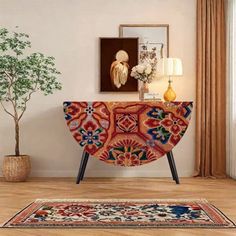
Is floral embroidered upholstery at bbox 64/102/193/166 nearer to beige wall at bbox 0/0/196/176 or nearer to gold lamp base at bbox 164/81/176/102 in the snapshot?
gold lamp base at bbox 164/81/176/102

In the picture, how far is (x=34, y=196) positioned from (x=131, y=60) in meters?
1.99

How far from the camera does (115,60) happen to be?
5.42 metres

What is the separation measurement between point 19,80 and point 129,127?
3.92ft

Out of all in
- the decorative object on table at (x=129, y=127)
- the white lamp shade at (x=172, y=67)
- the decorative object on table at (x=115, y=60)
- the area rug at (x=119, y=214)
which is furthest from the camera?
the decorative object on table at (x=115, y=60)

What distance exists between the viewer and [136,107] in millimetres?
4797

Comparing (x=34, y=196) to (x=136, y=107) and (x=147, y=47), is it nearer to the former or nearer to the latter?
(x=136, y=107)

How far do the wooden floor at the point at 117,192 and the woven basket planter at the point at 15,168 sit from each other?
96 mm

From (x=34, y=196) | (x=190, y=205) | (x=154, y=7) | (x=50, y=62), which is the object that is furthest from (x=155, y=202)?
(x=154, y=7)

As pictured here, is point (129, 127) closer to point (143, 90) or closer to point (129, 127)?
point (129, 127)

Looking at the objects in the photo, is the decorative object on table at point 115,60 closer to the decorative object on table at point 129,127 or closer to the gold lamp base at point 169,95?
the gold lamp base at point 169,95

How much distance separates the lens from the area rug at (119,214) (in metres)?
3.02

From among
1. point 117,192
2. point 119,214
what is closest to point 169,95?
point 117,192

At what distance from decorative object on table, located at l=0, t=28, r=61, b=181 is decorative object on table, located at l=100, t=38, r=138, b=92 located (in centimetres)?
52

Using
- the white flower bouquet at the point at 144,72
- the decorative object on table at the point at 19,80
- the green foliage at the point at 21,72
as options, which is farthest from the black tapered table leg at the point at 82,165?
the white flower bouquet at the point at 144,72
